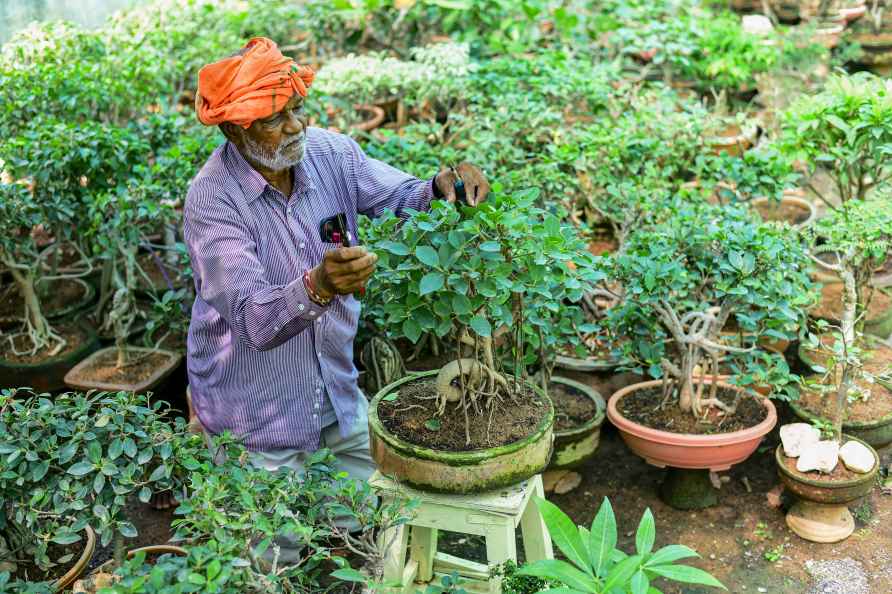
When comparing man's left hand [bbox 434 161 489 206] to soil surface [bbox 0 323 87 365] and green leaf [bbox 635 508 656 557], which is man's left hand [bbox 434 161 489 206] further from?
soil surface [bbox 0 323 87 365]

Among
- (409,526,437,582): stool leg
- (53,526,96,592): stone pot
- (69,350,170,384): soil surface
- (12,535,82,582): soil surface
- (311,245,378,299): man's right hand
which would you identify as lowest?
(69,350,170,384): soil surface

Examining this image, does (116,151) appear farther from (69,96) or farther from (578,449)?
(578,449)

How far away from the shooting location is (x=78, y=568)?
2.78m

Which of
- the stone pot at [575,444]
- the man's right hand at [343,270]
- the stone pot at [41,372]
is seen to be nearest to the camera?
the man's right hand at [343,270]

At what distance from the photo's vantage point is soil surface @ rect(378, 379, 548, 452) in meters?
2.65

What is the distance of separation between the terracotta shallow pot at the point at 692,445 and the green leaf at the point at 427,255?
1.60m

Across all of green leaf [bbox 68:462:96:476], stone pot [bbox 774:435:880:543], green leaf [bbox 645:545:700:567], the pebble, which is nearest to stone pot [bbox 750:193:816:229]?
stone pot [bbox 774:435:880:543]

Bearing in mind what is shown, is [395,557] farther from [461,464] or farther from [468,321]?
[468,321]

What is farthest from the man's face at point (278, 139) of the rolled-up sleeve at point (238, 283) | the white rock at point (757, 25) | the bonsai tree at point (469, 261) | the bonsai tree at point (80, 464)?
the white rock at point (757, 25)

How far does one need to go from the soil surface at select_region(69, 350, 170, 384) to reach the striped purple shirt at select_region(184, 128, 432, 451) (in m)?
1.17

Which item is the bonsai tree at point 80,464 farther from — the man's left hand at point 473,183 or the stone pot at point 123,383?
the stone pot at point 123,383

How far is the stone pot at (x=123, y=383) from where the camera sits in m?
4.17

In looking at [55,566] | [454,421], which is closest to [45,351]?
[55,566]

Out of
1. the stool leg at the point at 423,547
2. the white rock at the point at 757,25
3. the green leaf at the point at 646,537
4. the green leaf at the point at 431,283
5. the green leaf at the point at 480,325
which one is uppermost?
the green leaf at the point at 431,283
